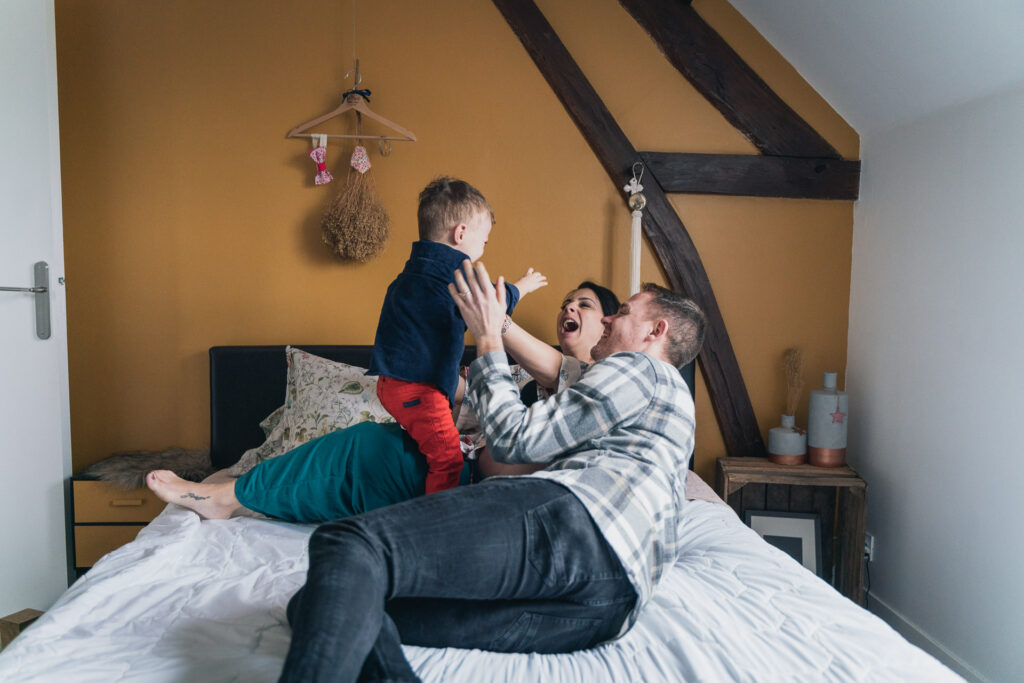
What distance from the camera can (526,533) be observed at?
39.7 inches

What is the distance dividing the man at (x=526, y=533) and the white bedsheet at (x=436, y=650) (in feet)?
0.23

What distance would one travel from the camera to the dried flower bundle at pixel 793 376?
265cm

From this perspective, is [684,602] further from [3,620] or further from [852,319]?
[3,620]

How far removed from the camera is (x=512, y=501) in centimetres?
104

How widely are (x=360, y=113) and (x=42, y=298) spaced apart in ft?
4.38

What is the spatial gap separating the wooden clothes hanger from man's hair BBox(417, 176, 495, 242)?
0.98 meters

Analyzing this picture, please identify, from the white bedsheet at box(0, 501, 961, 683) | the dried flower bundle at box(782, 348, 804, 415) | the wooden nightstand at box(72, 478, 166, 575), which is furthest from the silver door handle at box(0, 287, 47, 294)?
the dried flower bundle at box(782, 348, 804, 415)

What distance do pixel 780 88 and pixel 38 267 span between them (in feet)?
9.54

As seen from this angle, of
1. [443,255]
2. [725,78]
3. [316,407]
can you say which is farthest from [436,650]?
[725,78]

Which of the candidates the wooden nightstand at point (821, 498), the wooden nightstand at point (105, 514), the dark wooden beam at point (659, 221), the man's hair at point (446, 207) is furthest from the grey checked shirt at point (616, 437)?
the wooden nightstand at point (105, 514)

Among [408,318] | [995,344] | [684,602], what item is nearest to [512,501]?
[684,602]

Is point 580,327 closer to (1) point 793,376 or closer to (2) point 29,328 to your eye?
(1) point 793,376

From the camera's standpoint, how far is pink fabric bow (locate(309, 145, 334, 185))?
2545 mm

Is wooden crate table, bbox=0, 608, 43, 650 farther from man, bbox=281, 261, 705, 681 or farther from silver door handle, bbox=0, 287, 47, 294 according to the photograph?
man, bbox=281, 261, 705, 681
